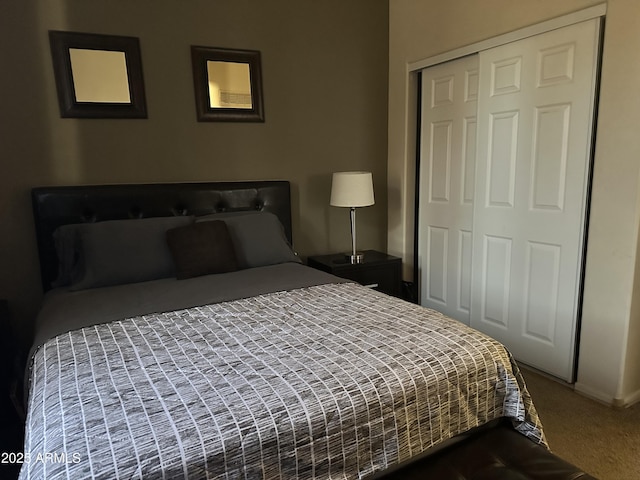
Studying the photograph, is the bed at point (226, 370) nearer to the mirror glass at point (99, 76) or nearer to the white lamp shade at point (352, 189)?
the mirror glass at point (99, 76)

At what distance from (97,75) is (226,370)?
2084 millimetres

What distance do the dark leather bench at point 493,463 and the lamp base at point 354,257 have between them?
1740mm

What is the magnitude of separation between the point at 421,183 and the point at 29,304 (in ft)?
8.97

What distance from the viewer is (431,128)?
3.17m

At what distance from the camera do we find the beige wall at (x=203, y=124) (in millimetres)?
2355

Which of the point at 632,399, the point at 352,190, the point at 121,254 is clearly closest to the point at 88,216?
the point at 121,254

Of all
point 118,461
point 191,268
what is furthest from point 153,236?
point 118,461

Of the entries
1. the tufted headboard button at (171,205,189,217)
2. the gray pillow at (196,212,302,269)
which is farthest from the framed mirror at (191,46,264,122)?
the gray pillow at (196,212,302,269)

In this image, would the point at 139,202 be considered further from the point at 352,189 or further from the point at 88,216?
the point at 352,189

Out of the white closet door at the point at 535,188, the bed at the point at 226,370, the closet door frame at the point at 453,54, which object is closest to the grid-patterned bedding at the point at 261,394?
the bed at the point at 226,370

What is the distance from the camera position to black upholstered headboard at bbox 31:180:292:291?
2.38 meters

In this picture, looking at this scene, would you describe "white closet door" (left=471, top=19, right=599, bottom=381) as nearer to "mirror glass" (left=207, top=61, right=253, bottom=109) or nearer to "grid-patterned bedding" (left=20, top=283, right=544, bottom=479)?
"grid-patterned bedding" (left=20, top=283, right=544, bottom=479)

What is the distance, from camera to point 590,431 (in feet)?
6.62

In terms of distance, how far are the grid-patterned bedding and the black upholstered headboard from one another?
1067mm
